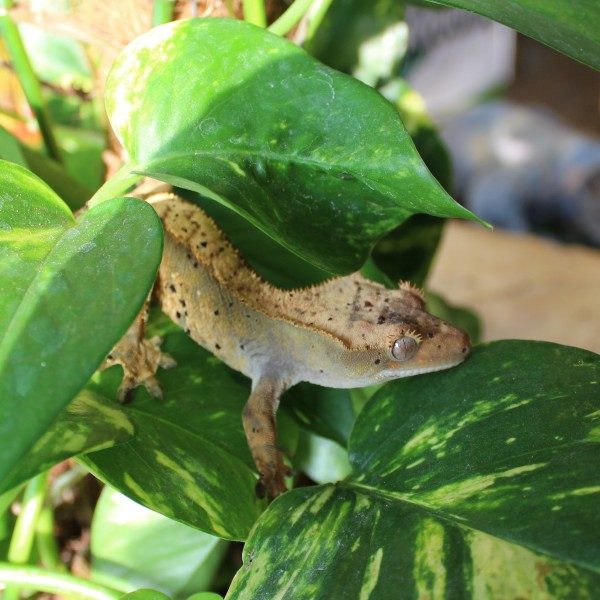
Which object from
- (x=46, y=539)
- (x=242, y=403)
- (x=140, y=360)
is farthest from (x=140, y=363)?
(x=46, y=539)

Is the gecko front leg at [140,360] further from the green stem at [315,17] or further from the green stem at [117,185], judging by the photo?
the green stem at [315,17]

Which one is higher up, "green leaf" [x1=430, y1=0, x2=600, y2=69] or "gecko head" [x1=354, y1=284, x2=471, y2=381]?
"green leaf" [x1=430, y1=0, x2=600, y2=69]

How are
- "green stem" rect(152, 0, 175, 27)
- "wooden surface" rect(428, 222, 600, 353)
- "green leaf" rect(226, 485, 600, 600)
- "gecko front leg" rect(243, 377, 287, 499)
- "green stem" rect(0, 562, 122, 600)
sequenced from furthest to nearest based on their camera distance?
"wooden surface" rect(428, 222, 600, 353) → "green stem" rect(152, 0, 175, 27) → "gecko front leg" rect(243, 377, 287, 499) → "green stem" rect(0, 562, 122, 600) → "green leaf" rect(226, 485, 600, 600)

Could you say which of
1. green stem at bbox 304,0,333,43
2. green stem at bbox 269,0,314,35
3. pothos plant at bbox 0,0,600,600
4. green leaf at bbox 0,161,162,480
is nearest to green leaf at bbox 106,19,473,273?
pothos plant at bbox 0,0,600,600

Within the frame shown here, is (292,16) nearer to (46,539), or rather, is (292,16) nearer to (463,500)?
(463,500)

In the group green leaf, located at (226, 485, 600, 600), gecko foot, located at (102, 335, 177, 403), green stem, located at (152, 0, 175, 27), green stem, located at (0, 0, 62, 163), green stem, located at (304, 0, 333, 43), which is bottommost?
green leaf, located at (226, 485, 600, 600)

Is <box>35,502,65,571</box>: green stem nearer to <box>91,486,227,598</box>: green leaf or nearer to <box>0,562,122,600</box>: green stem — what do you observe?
<box>91,486,227,598</box>: green leaf
